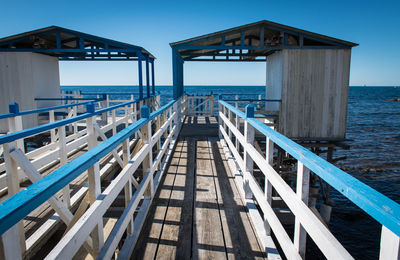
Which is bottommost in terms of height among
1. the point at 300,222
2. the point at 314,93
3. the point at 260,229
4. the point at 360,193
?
the point at 260,229

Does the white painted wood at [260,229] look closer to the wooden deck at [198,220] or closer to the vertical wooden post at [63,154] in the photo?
the wooden deck at [198,220]

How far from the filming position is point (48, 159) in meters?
4.74

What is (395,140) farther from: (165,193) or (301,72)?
(165,193)

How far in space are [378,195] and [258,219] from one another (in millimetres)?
2156

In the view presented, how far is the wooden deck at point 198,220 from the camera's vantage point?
Answer: 2600 millimetres

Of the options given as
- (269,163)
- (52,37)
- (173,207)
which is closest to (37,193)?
(269,163)

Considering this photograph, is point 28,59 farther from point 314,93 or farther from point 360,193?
point 360,193

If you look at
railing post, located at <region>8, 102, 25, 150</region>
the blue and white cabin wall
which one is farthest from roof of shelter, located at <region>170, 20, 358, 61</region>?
railing post, located at <region>8, 102, 25, 150</region>

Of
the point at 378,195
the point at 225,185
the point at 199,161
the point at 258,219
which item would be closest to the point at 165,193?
the point at 225,185

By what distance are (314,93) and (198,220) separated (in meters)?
8.35

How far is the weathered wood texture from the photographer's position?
9.91m

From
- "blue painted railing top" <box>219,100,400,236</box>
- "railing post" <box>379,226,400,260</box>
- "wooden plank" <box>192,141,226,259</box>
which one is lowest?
"wooden plank" <box>192,141,226,259</box>

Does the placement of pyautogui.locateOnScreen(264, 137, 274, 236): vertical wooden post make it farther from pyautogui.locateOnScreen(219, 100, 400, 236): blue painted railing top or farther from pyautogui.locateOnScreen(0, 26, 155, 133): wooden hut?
pyautogui.locateOnScreen(0, 26, 155, 133): wooden hut

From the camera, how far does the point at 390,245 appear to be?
99 cm
